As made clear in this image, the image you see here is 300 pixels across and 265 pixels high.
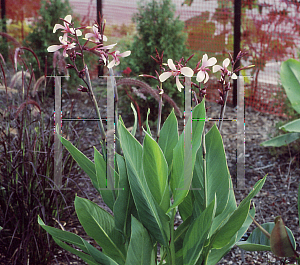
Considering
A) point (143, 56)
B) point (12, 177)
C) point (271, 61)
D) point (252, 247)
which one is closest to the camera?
point (252, 247)

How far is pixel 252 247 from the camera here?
1.20 metres

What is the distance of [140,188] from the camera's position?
1.05 metres

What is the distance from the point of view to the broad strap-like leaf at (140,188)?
1.05 metres

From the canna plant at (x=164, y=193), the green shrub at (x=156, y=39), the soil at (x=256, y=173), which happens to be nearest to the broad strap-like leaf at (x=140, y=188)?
the canna plant at (x=164, y=193)

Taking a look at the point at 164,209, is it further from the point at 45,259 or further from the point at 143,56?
the point at 143,56

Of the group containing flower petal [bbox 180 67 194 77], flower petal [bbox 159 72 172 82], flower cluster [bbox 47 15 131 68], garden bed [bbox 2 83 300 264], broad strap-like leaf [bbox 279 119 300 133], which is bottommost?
garden bed [bbox 2 83 300 264]

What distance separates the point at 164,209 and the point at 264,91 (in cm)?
370

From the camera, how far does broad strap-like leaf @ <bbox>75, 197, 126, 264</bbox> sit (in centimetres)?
112

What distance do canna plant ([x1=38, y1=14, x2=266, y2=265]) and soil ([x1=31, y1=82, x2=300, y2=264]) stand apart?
0.41 m

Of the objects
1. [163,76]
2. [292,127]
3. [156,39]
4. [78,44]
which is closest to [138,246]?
[163,76]

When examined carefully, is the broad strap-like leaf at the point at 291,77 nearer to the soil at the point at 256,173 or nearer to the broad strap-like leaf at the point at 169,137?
the soil at the point at 256,173

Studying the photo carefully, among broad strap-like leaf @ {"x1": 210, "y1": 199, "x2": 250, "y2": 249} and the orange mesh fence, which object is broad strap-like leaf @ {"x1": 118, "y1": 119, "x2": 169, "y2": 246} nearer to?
broad strap-like leaf @ {"x1": 210, "y1": 199, "x2": 250, "y2": 249}

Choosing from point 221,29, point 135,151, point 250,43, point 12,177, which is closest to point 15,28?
point 221,29

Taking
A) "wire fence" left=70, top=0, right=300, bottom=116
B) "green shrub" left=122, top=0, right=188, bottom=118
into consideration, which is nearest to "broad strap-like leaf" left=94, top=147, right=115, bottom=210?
"green shrub" left=122, top=0, right=188, bottom=118
